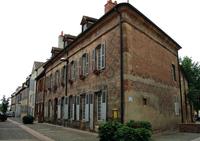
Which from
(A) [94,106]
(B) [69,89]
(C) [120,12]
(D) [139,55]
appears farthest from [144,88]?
(B) [69,89]

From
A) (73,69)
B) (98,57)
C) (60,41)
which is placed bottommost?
(73,69)

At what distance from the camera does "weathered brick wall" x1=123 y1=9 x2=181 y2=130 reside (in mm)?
14305

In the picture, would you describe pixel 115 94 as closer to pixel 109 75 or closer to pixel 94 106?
pixel 109 75

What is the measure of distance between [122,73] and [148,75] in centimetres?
275

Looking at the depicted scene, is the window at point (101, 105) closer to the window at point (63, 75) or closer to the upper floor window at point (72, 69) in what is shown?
the upper floor window at point (72, 69)

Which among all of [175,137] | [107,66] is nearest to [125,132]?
[175,137]

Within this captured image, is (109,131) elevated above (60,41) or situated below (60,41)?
below

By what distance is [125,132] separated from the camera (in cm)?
1024

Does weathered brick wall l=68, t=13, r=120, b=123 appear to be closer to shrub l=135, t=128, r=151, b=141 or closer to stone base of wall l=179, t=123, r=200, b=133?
shrub l=135, t=128, r=151, b=141

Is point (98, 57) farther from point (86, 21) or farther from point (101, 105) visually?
point (86, 21)

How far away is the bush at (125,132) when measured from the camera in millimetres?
10102

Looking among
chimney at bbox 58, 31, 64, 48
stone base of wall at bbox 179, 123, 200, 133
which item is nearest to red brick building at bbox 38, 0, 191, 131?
stone base of wall at bbox 179, 123, 200, 133

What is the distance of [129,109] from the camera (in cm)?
1373

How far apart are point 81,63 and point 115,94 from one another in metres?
6.47
